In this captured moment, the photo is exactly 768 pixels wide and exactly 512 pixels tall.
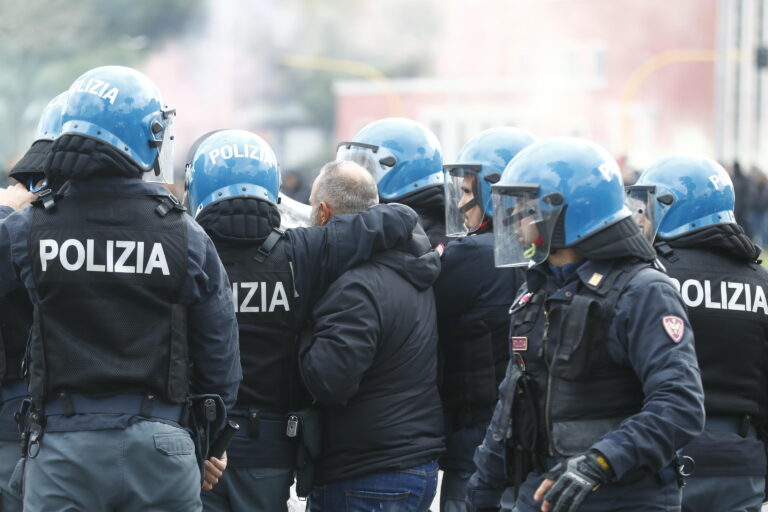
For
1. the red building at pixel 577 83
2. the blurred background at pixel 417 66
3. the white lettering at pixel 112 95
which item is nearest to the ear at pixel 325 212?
the white lettering at pixel 112 95

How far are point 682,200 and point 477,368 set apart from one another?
3.67 feet

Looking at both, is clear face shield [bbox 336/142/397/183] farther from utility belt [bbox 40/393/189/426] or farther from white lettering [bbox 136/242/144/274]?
utility belt [bbox 40/393/189/426]

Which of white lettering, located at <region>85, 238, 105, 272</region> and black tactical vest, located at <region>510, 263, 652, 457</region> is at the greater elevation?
white lettering, located at <region>85, 238, 105, 272</region>

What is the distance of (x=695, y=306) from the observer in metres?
4.71

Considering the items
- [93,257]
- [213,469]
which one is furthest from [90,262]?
[213,469]

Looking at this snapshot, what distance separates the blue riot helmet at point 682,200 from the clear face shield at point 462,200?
0.70m

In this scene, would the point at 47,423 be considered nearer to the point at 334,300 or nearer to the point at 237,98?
the point at 334,300

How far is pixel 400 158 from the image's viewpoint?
19.4 ft

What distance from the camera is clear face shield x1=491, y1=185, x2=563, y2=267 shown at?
392 centimetres

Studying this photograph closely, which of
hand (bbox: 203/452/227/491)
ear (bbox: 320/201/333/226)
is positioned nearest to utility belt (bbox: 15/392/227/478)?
hand (bbox: 203/452/227/491)

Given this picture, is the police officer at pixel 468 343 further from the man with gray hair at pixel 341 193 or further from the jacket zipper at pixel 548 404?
the jacket zipper at pixel 548 404

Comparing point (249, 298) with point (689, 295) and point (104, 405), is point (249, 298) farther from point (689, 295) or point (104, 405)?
point (689, 295)

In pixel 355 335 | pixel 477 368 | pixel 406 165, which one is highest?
pixel 406 165

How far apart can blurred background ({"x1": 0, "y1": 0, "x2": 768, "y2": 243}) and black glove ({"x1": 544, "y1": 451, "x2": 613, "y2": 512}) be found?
34776mm
